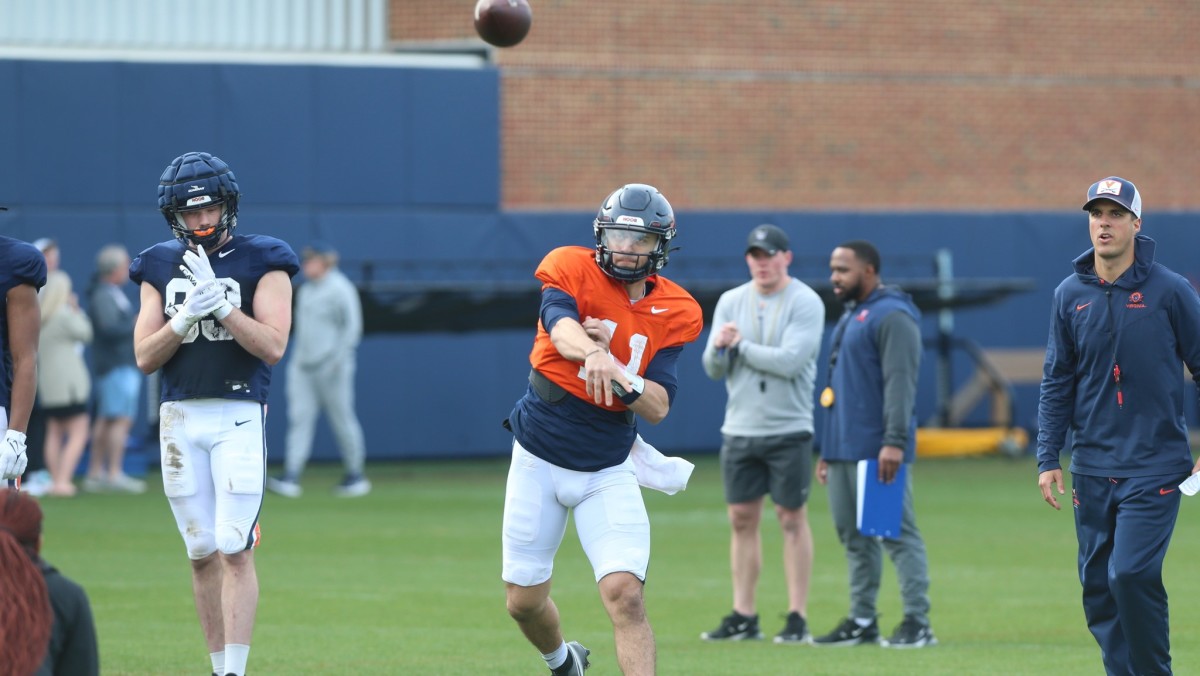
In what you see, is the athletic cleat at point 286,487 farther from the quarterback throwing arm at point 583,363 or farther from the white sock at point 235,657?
the quarterback throwing arm at point 583,363

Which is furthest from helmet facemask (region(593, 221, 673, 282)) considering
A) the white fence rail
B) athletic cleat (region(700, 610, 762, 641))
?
the white fence rail

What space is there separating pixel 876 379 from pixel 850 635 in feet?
4.69

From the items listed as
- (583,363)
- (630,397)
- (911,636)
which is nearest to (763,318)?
(911,636)

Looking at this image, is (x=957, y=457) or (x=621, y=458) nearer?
(x=621, y=458)

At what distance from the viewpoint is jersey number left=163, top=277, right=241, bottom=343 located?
23.4 ft

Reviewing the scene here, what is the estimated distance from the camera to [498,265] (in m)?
21.3

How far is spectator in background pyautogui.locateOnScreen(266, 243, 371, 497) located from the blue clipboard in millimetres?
8804

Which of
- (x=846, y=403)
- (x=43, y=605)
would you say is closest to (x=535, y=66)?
(x=846, y=403)

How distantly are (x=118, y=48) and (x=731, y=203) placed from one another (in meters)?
8.17

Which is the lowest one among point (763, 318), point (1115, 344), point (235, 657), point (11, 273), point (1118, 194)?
point (235, 657)

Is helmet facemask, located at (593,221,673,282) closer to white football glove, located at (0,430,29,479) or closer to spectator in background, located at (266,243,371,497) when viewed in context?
white football glove, located at (0,430,29,479)

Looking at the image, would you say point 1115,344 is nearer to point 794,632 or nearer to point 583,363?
point 583,363

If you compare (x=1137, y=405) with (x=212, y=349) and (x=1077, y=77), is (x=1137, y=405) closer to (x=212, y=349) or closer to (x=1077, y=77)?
(x=212, y=349)

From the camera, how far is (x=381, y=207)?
21328 mm
